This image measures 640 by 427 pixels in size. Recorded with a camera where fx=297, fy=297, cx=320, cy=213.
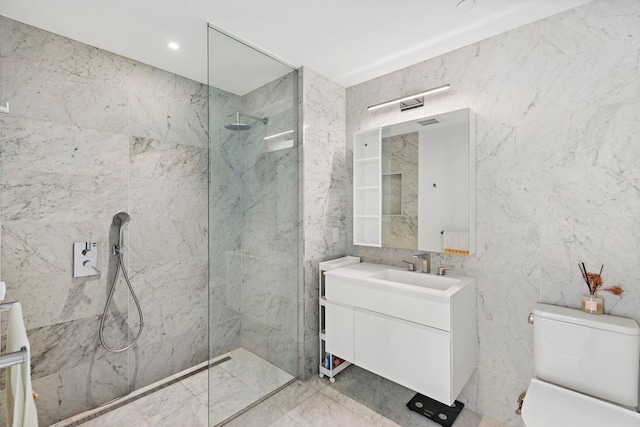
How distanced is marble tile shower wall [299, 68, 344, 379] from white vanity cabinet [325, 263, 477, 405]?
0.70 ft

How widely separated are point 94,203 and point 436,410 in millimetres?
2739

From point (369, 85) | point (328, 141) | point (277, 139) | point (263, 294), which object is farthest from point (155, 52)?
point (263, 294)

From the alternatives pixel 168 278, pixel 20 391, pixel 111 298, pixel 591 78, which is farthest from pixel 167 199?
pixel 591 78

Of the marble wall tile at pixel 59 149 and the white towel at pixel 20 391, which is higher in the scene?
the marble wall tile at pixel 59 149

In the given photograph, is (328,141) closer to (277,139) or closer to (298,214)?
(277,139)

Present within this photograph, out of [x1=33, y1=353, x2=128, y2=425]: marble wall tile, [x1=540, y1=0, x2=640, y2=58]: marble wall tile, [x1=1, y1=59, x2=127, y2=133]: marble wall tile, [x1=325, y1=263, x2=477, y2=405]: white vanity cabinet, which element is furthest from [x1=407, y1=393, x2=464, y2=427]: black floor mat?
[x1=1, y1=59, x2=127, y2=133]: marble wall tile

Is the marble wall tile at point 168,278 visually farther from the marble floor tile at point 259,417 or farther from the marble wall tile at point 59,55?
the marble wall tile at point 59,55

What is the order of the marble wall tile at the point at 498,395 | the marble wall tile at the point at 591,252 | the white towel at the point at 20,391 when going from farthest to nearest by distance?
the marble wall tile at the point at 498,395 → the marble wall tile at the point at 591,252 → the white towel at the point at 20,391

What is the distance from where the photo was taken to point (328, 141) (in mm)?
2588

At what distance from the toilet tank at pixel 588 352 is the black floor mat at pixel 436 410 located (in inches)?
25.0

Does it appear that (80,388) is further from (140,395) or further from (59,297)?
(59,297)

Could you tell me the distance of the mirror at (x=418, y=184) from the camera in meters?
1.99

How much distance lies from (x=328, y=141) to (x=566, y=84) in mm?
1610

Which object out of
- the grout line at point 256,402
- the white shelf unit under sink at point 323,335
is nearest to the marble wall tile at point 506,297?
the white shelf unit under sink at point 323,335
